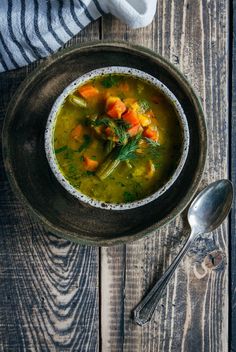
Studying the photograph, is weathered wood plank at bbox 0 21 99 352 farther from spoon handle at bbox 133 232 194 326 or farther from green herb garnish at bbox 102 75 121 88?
green herb garnish at bbox 102 75 121 88

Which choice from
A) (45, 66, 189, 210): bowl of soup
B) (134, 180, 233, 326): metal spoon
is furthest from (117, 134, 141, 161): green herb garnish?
(134, 180, 233, 326): metal spoon

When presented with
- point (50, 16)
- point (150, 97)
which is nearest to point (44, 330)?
point (150, 97)

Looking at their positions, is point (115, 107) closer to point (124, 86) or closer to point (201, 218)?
point (124, 86)

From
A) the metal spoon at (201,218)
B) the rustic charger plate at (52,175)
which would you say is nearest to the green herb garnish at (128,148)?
the rustic charger plate at (52,175)

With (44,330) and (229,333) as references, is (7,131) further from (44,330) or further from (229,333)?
(229,333)

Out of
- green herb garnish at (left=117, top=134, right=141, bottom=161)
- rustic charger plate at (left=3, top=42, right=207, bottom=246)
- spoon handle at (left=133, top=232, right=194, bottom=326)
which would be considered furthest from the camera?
spoon handle at (left=133, top=232, right=194, bottom=326)

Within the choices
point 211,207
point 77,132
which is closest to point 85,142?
point 77,132
